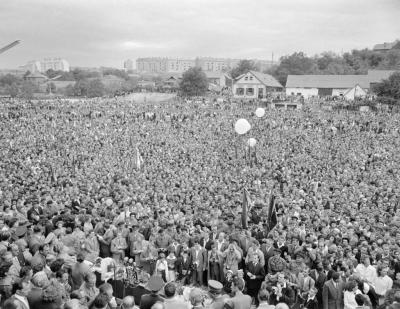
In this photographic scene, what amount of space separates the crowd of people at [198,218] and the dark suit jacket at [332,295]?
0.05 feet

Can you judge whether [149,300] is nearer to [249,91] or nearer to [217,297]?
[217,297]

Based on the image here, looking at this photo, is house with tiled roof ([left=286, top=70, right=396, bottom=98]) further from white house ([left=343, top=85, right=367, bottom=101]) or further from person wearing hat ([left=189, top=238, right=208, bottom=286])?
person wearing hat ([left=189, top=238, right=208, bottom=286])

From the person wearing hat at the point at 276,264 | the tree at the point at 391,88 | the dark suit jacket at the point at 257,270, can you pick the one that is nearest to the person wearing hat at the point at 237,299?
the person wearing hat at the point at 276,264

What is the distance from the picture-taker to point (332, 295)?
5984mm

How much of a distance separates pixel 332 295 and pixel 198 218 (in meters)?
4.69

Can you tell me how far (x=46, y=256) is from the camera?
6.31m

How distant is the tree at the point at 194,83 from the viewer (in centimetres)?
5321

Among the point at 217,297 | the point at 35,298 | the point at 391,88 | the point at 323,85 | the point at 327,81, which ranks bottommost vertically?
the point at 217,297

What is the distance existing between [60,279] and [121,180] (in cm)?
977

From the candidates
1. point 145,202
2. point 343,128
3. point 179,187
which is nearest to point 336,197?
point 179,187

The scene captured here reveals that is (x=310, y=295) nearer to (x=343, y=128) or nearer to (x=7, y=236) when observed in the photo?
(x=7, y=236)

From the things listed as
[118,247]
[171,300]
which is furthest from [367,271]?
[118,247]

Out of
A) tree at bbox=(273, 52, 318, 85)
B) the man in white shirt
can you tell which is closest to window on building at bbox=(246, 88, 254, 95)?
tree at bbox=(273, 52, 318, 85)

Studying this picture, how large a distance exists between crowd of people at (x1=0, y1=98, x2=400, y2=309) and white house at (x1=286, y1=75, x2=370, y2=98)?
109 feet
